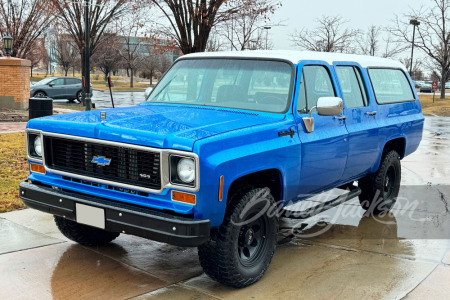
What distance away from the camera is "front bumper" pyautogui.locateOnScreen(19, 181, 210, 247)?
150 inches

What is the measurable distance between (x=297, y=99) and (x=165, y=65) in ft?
186

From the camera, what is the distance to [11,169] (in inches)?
339

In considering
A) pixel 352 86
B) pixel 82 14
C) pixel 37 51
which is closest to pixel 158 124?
pixel 352 86

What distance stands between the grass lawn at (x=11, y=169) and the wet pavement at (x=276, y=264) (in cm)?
42

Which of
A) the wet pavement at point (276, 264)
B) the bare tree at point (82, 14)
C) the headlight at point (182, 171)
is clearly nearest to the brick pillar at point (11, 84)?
the bare tree at point (82, 14)

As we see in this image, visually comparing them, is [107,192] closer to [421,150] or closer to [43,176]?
[43,176]

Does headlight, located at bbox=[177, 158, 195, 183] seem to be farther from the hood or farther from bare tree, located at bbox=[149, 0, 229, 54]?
bare tree, located at bbox=[149, 0, 229, 54]

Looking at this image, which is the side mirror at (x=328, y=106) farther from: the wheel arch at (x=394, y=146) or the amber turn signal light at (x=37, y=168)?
the amber turn signal light at (x=37, y=168)

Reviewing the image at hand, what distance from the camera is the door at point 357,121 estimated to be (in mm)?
5864

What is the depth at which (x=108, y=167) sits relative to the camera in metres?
4.22

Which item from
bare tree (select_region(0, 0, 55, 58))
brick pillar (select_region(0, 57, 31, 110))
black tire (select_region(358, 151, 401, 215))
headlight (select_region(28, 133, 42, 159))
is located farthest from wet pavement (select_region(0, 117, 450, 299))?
bare tree (select_region(0, 0, 55, 58))

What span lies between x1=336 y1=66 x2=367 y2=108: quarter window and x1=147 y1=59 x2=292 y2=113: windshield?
108 cm

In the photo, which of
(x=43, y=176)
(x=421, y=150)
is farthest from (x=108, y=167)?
(x=421, y=150)

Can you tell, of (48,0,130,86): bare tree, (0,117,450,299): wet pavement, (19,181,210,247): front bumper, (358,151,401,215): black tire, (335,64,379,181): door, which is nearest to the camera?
(19,181,210,247): front bumper
